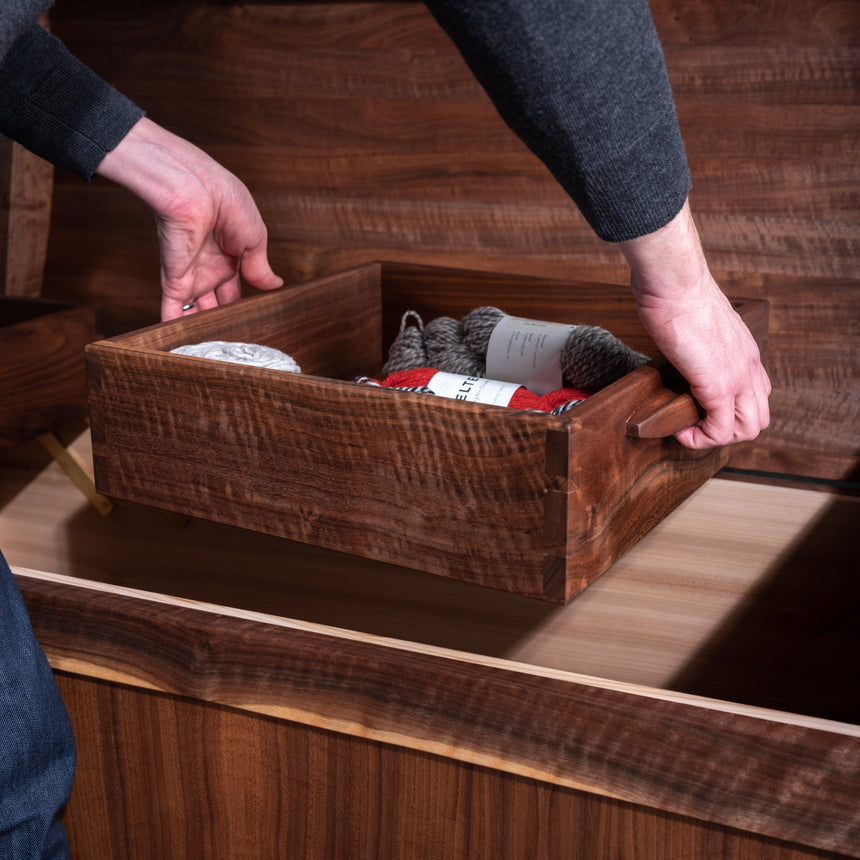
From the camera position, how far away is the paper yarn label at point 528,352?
0.91 meters

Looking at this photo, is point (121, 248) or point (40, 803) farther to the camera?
point (121, 248)

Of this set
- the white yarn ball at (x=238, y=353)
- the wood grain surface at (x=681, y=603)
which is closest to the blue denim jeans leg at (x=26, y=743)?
the white yarn ball at (x=238, y=353)

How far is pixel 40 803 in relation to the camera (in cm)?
63

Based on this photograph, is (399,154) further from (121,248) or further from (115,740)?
(115,740)

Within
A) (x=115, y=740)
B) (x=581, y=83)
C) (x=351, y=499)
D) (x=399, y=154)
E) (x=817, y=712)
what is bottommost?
(x=817, y=712)

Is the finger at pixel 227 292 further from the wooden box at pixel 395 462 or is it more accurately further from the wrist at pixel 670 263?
the wrist at pixel 670 263

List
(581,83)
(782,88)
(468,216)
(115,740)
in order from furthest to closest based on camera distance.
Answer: (468,216), (782,88), (115,740), (581,83)

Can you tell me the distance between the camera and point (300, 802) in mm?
706

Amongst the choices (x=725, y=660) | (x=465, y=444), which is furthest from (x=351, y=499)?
(x=725, y=660)

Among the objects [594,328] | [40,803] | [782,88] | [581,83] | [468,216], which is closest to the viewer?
[581,83]

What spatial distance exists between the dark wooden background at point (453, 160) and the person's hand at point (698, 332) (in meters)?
0.38

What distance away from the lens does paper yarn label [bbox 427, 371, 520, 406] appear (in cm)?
77

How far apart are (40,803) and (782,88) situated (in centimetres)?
93

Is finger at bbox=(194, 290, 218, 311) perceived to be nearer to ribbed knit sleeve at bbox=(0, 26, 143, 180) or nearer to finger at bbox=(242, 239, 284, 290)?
finger at bbox=(242, 239, 284, 290)
